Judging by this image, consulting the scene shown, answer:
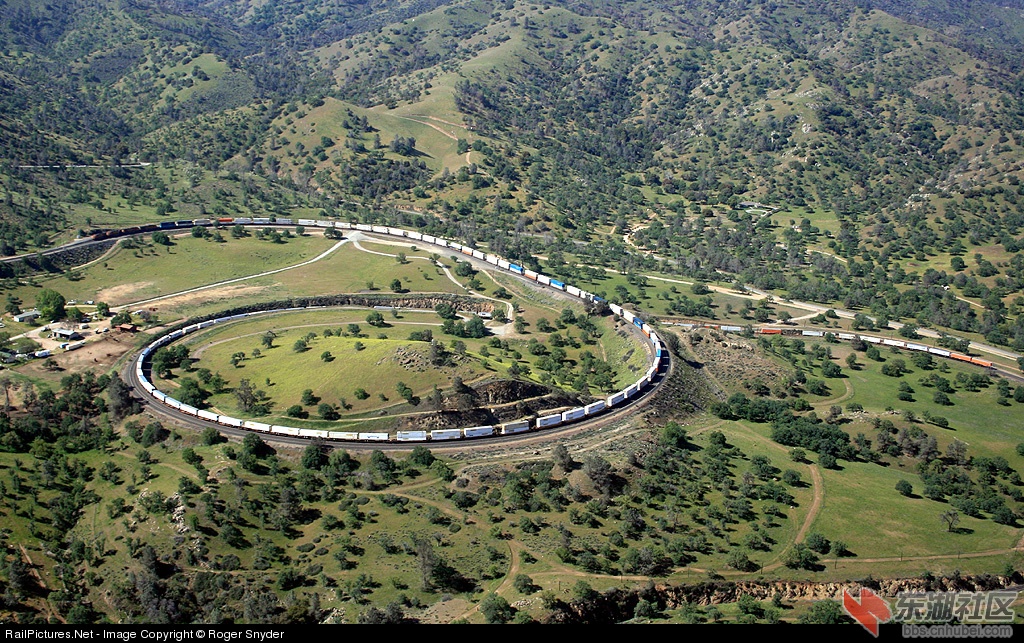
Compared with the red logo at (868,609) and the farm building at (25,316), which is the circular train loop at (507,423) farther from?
the red logo at (868,609)

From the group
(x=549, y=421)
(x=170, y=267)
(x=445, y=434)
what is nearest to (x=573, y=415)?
(x=549, y=421)

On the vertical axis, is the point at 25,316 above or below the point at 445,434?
below

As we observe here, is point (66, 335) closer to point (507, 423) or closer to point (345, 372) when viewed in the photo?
point (345, 372)

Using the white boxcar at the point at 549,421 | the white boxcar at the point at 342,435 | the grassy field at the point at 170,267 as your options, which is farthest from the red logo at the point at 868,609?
the grassy field at the point at 170,267

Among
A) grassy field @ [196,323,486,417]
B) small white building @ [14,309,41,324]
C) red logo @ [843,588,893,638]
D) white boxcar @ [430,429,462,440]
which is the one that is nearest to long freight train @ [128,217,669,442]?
white boxcar @ [430,429,462,440]

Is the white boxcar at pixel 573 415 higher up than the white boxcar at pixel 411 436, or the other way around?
the white boxcar at pixel 573 415
